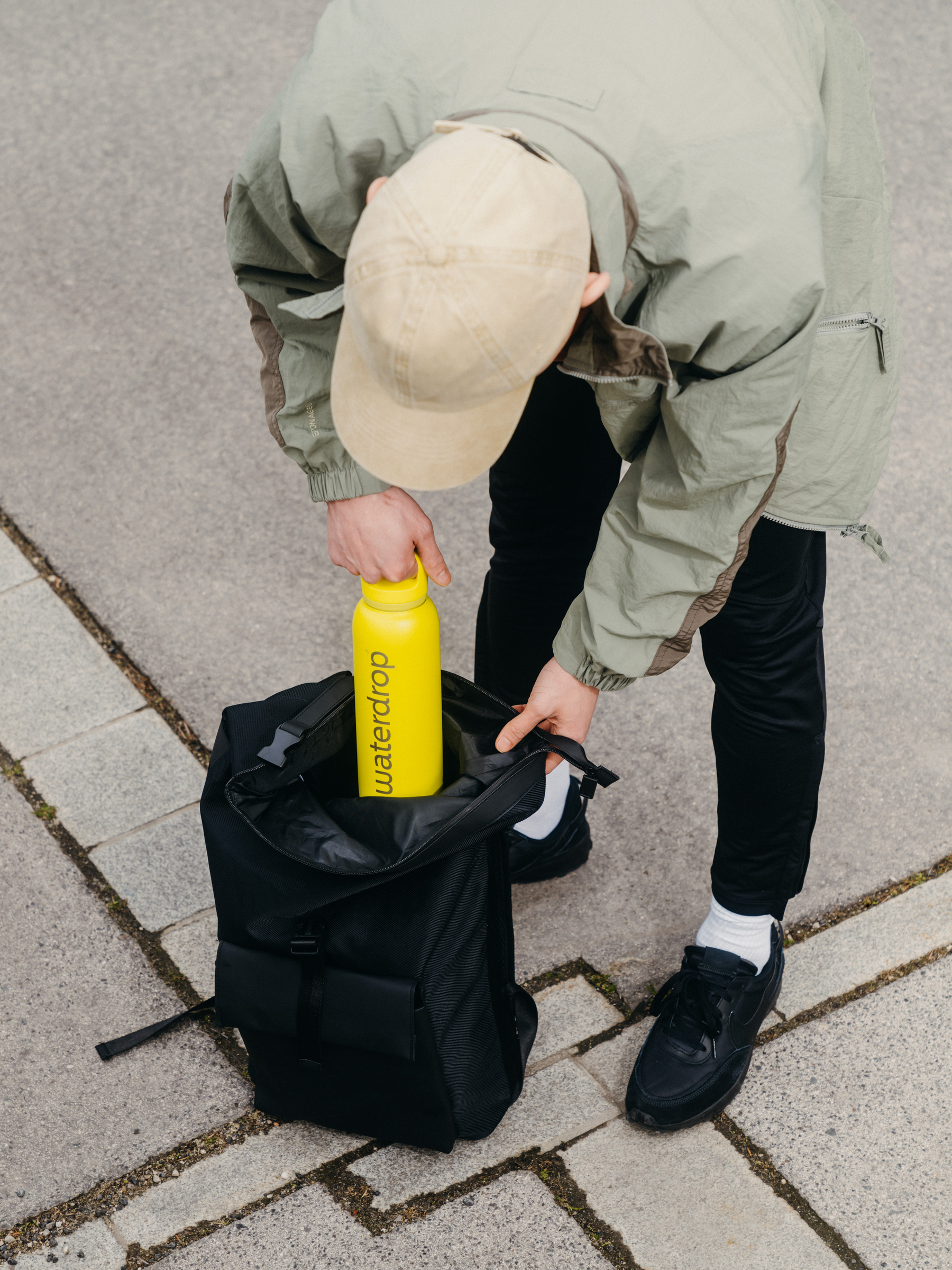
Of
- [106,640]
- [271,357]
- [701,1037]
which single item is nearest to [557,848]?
[701,1037]

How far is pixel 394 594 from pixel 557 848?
0.86 m

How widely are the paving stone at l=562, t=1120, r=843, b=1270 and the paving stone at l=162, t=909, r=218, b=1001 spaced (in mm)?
717

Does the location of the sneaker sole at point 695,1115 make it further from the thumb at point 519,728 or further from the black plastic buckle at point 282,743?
the black plastic buckle at point 282,743

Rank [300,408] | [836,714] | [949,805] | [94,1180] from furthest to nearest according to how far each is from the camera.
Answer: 1. [836,714]
2. [949,805]
3. [94,1180]
4. [300,408]

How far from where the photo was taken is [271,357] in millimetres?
1893

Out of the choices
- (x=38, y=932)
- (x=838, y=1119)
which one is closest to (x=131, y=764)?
(x=38, y=932)

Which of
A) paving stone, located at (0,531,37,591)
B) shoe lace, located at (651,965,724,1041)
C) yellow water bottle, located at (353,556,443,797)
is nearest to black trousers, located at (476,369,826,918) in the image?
shoe lace, located at (651,965,724,1041)

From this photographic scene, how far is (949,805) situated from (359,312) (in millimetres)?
1853

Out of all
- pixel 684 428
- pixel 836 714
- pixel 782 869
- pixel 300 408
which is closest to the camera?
pixel 684 428

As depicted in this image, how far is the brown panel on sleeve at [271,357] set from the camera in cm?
188

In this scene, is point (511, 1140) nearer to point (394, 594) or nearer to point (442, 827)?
point (442, 827)

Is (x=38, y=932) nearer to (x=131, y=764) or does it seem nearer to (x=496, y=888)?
(x=131, y=764)

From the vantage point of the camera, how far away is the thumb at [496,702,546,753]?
1820 millimetres

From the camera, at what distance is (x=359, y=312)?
1292 mm
